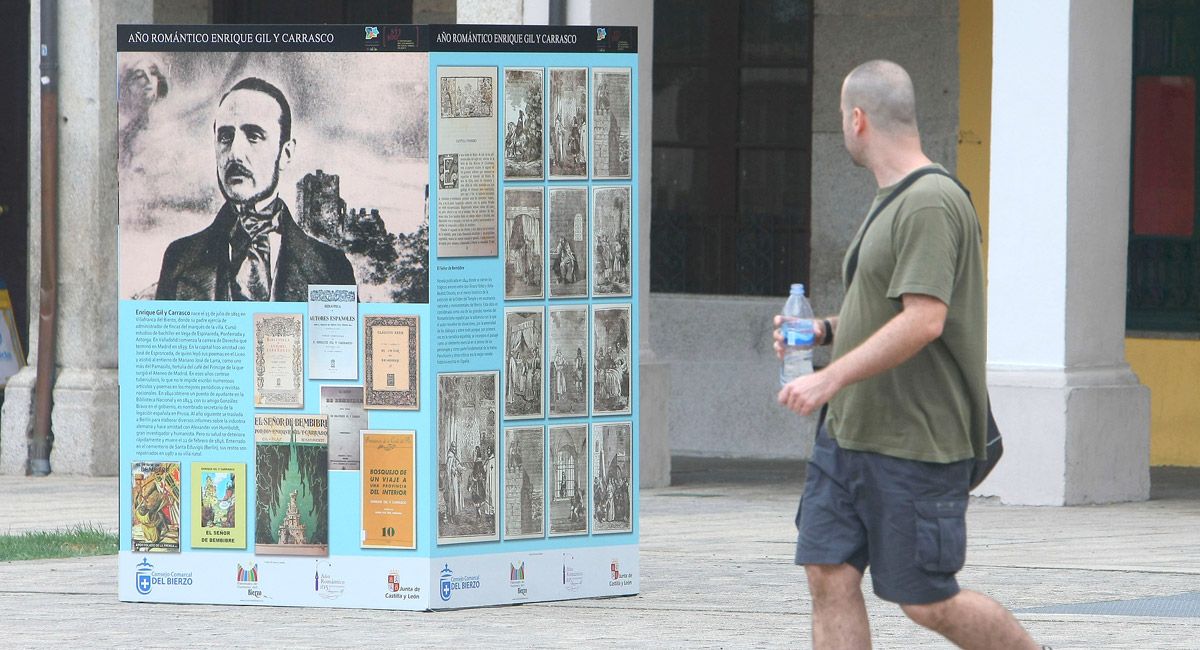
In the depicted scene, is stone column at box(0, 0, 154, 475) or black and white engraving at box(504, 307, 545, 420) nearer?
black and white engraving at box(504, 307, 545, 420)

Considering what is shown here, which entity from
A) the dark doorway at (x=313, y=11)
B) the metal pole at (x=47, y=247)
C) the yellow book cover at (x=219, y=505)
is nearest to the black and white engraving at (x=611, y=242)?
the yellow book cover at (x=219, y=505)

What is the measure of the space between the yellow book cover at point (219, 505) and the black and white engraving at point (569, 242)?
137 centimetres

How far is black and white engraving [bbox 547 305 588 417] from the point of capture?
8.35 metres

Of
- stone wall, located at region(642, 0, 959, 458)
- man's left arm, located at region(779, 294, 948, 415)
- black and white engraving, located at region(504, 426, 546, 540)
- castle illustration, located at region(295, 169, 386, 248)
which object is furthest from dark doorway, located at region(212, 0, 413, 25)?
man's left arm, located at region(779, 294, 948, 415)

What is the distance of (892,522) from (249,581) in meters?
3.43

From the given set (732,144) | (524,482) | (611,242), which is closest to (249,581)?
(524,482)

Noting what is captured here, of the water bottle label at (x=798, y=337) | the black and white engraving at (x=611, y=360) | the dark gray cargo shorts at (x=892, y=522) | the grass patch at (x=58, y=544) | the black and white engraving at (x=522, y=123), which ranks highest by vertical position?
the black and white engraving at (x=522, y=123)

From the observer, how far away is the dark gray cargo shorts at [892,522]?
215 inches

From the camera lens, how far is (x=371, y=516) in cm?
805

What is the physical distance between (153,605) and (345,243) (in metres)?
1.58

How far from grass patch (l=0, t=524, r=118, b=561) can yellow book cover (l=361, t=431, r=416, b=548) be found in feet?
8.24

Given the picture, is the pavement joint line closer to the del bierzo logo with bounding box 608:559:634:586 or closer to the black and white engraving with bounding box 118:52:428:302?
the del bierzo logo with bounding box 608:559:634:586

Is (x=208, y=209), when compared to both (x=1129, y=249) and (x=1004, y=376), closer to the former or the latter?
(x=1004, y=376)

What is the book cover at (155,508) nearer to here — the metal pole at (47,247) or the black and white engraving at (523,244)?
the black and white engraving at (523,244)
